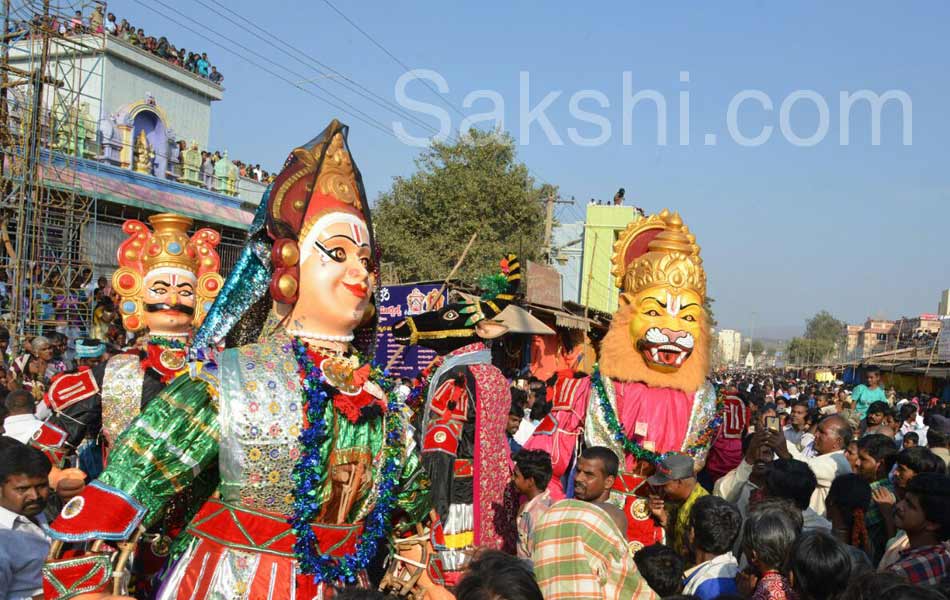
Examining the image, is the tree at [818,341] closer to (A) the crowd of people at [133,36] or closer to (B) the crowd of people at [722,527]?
(A) the crowd of people at [133,36]

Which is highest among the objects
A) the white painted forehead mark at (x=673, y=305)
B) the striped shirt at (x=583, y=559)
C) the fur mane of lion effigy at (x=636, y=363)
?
the white painted forehead mark at (x=673, y=305)

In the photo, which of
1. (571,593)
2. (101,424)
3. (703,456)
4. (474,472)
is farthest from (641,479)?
(101,424)

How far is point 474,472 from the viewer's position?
627 cm

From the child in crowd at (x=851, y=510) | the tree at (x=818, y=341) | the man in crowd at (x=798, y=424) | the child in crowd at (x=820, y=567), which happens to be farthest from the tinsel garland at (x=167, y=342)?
the tree at (x=818, y=341)

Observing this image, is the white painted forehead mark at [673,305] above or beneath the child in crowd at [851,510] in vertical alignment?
above

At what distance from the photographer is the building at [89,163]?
1486 centimetres

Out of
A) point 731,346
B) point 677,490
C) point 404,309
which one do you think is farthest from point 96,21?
point 731,346

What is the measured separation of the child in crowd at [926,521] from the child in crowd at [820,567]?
67 centimetres

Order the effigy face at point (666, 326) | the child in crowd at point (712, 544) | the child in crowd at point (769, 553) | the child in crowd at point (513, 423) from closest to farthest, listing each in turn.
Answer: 1. the child in crowd at point (769, 553)
2. the child in crowd at point (712, 544)
3. the effigy face at point (666, 326)
4. the child in crowd at point (513, 423)

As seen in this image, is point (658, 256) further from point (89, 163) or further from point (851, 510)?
point (89, 163)

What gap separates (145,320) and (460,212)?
17.1 m

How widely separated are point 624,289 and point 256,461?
4210mm

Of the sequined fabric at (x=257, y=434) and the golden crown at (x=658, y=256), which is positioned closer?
the sequined fabric at (x=257, y=434)

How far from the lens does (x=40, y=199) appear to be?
15039 mm
